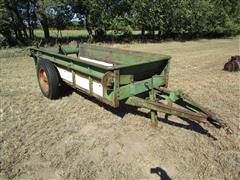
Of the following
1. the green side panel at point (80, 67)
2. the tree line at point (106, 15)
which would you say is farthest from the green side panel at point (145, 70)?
the tree line at point (106, 15)

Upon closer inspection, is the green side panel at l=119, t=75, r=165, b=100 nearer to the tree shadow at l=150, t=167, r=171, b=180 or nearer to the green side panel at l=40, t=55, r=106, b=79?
the green side panel at l=40, t=55, r=106, b=79

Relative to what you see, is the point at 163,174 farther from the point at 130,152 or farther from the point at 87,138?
the point at 87,138

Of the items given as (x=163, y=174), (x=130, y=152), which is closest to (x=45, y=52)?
(x=130, y=152)

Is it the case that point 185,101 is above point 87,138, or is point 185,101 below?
above

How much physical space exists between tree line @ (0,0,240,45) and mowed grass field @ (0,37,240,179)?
854 centimetres

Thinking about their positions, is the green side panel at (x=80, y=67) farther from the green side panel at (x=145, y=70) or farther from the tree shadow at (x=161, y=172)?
the tree shadow at (x=161, y=172)

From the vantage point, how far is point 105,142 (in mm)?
3213

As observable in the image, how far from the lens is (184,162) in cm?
277

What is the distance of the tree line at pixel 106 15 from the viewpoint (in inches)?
508

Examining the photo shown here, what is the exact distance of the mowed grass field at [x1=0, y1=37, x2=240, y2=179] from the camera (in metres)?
2.64

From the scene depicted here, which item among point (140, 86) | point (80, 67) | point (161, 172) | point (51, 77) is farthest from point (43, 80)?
point (161, 172)

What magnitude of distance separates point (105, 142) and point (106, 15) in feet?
43.1

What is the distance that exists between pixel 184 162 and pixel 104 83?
1.46m

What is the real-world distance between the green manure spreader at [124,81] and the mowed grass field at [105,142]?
0.39m
